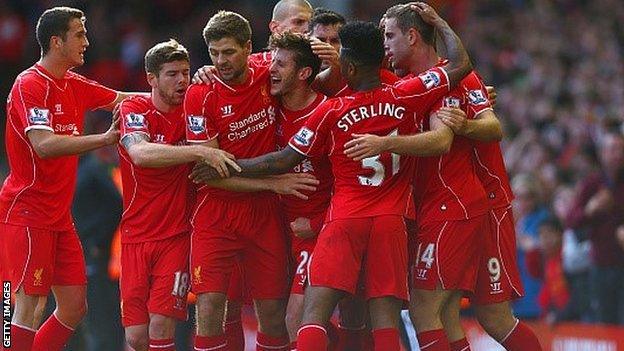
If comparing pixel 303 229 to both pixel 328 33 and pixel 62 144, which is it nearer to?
pixel 328 33

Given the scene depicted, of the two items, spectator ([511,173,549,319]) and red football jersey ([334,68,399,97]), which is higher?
red football jersey ([334,68,399,97])

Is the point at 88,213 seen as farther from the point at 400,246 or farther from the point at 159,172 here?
the point at 400,246

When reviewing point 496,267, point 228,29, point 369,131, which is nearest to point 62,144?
point 228,29

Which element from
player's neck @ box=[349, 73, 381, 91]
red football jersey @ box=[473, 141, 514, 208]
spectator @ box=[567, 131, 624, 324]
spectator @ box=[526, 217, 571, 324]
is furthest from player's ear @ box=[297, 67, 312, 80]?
spectator @ box=[526, 217, 571, 324]

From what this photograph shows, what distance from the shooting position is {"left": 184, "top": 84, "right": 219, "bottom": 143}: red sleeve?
407 inches

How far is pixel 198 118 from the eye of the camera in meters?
10.3

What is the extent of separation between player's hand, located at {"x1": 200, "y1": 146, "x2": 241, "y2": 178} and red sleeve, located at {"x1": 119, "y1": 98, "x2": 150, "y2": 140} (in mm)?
560

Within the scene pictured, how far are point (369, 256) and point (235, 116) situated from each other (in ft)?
4.40

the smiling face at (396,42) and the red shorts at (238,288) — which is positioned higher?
the smiling face at (396,42)

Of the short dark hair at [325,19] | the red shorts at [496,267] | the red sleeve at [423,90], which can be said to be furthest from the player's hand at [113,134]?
the red shorts at [496,267]

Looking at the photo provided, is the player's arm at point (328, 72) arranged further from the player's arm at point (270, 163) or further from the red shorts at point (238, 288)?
the red shorts at point (238, 288)

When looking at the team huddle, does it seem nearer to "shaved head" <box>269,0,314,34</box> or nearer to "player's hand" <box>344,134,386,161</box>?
"player's hand" <box>344,134,386,161</box>

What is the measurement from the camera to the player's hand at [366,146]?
9.75 m

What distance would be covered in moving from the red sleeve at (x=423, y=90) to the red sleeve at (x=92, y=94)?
7.88 feet
